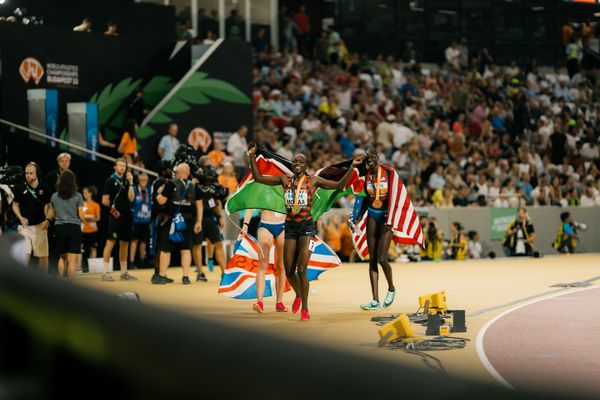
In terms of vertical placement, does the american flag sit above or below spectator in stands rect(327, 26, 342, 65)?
below

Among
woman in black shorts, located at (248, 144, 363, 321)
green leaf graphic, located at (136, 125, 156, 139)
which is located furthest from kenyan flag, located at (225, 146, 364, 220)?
green leaf graphic, located at (136, 125, 156, 139)

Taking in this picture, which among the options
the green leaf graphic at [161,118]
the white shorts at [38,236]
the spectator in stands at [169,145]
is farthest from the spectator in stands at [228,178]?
the white shorts at [38,236]

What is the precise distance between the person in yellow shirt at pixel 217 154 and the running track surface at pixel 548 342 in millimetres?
9531

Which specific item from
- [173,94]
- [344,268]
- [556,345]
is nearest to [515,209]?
[344,268]

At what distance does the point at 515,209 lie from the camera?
2716 cm

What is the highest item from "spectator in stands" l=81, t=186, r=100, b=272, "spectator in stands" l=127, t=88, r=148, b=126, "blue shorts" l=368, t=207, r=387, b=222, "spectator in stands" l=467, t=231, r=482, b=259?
"spectator in stands" l=127, t=88, r=148, b=126

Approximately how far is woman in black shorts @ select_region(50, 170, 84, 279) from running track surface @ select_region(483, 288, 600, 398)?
6296 millimetres

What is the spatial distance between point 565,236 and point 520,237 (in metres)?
2.13

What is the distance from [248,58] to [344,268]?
20.1 ft

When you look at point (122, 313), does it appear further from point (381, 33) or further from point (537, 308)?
point (381, 33)

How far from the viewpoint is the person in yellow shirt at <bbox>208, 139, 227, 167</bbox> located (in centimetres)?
2233

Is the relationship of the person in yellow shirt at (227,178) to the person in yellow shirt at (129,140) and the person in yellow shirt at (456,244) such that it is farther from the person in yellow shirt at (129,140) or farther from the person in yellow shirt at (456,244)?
the person in yellow shirt at (456,244)

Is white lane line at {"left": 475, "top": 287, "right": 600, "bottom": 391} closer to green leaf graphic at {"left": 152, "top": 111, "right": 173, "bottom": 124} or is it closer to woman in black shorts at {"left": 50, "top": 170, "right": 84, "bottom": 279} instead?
woman in black shorts at {"left": 50, "top": 170, "right": 84, "bottom": 279}

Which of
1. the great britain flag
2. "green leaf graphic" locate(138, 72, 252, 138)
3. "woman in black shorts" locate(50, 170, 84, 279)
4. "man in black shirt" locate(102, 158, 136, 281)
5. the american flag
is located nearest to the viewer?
the american flag
